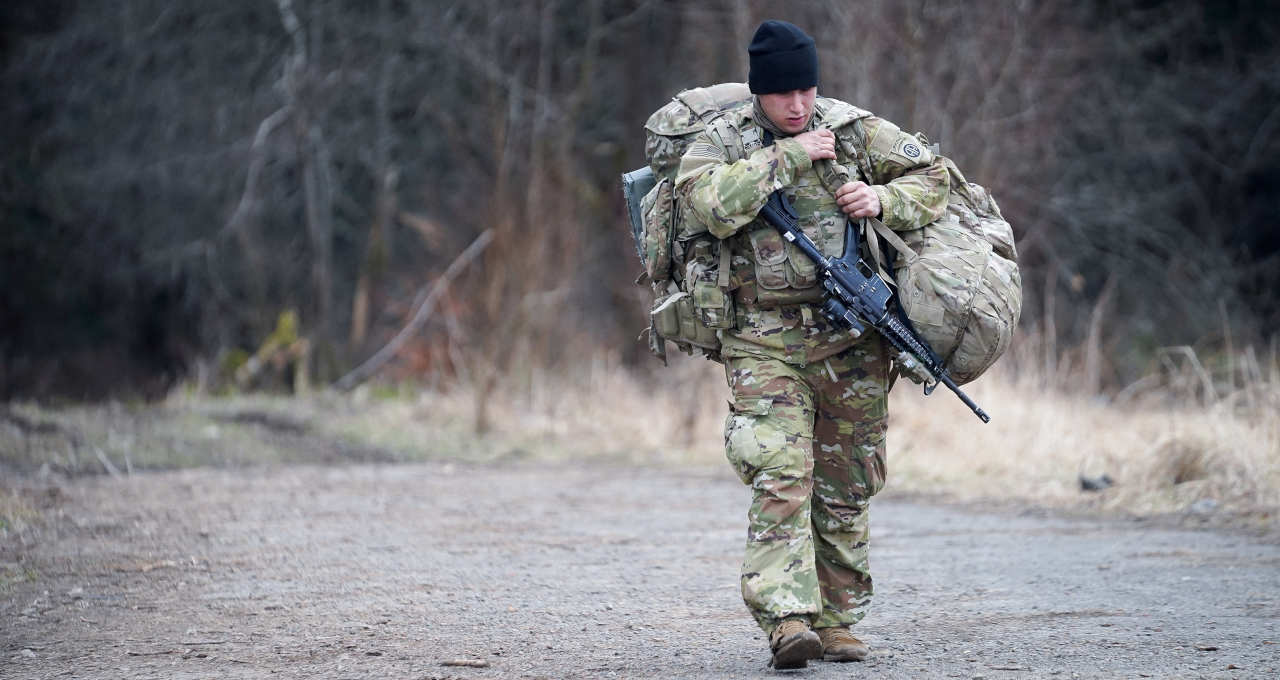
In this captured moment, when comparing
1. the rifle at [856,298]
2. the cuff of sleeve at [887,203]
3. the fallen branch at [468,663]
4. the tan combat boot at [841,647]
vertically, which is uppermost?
the cuff of sleeve at [887,203]

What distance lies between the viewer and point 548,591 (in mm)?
5367

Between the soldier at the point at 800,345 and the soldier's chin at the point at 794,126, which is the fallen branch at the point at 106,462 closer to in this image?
the soldier at the point at 800,345

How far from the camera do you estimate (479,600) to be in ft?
16.9

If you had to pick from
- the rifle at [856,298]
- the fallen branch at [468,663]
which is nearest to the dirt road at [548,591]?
the fallen branch at [468,663]

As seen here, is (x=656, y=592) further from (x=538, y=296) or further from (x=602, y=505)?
(x=538, y=296)

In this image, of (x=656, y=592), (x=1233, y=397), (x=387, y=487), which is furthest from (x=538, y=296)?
(x=656, y=592)

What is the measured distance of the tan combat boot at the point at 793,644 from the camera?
3811 mm

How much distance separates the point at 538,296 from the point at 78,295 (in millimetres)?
8738

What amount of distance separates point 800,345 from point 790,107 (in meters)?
0.71

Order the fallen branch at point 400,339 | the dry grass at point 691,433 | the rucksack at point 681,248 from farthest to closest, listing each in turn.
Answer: the fallen branch at point 400,339 < the dry grass at point 691,433 < the rucksack at point 681,248

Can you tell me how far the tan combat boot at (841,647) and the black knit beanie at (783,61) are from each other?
1632mm

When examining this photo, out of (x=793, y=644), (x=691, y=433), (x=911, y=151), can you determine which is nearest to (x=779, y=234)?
(x=911, y=151)

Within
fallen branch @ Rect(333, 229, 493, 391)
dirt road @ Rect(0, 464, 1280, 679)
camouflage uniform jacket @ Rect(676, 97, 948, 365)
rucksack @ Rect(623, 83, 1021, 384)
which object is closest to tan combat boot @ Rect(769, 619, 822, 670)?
dirt road @ Rect(0, 464, 1280, 679)

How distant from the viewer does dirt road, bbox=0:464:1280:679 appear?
4129 mm
